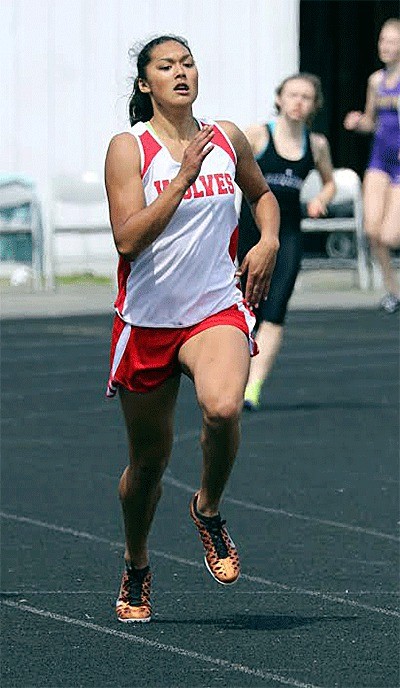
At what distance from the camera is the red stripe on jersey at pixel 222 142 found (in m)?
6.41

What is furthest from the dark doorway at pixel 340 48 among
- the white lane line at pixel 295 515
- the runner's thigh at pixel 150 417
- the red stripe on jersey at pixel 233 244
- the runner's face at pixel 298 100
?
the runner's thigh at pixel 150 417

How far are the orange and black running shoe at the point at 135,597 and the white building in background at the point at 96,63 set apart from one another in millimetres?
14402

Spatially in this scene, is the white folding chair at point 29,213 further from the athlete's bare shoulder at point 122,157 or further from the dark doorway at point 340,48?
the athlete's bare shoulder at point 122,157

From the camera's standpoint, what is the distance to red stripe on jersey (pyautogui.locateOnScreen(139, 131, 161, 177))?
246 inches

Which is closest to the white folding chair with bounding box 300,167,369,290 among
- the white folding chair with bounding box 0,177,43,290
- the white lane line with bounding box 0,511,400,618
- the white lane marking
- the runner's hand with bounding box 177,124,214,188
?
the white folding chair with bounding box 0,177,43,290

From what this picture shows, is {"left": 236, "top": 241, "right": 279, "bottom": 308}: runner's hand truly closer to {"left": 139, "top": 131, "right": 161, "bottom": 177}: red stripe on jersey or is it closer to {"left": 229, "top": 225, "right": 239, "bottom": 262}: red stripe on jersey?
{"left": 229, "top": 225, "right": 239, "bottom": 262}: red stripe on jersey

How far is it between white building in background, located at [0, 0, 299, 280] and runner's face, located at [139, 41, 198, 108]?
14436 millimetres

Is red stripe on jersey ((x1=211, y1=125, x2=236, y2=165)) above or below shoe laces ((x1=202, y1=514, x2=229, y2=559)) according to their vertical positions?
above

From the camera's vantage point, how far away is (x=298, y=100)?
36.7ft

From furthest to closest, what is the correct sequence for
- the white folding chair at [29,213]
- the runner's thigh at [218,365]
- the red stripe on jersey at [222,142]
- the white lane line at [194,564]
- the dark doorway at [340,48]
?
the dark doorway at [340,48] → the white folding chair at [29,213] → the white lane line at [194,564] → the red stripe on jersey at [222,142] → the runner's thigh at [218,365]

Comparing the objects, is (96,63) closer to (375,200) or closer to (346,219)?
(346,219)

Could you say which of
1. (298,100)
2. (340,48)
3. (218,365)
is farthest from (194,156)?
(340,48)

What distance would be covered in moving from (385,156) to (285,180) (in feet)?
17.3

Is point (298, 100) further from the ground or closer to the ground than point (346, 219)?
further from the ground
